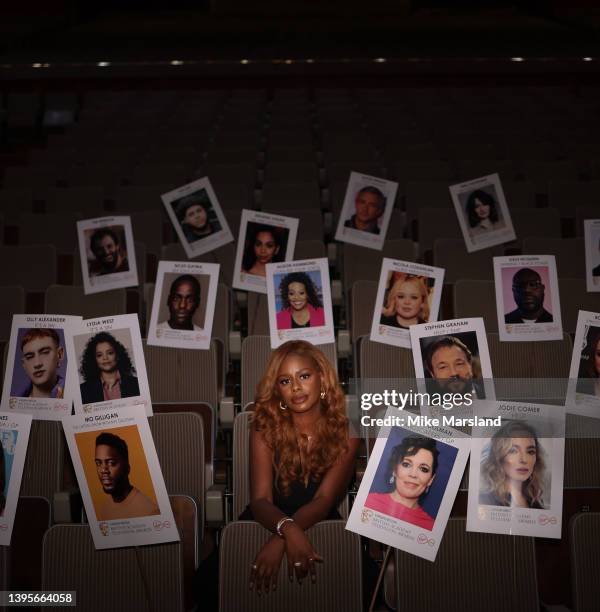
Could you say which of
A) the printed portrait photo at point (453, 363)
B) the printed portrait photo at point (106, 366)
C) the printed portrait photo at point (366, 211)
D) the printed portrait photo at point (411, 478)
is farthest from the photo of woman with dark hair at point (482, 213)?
the printed portrait photo at point (106, 366)

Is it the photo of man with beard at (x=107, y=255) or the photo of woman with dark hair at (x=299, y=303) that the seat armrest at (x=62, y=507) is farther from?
the photo of man with beard at (x=107, y=255)

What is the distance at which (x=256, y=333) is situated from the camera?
351cm

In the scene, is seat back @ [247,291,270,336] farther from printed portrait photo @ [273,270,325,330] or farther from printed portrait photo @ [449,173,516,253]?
printed portrait photo @ [449,173,516,253]

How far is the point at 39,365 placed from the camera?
265cm

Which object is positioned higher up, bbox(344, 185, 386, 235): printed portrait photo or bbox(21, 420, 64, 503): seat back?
bbox(344, 185, 386, 235): printed portrait photo

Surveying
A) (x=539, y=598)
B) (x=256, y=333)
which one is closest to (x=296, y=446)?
(x=539, y=598)

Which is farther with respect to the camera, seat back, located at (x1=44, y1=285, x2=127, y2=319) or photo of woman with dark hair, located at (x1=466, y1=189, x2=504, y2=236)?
photo of woman with dark hair, located at (x1=466, y1=189, x2=504, y2=236)

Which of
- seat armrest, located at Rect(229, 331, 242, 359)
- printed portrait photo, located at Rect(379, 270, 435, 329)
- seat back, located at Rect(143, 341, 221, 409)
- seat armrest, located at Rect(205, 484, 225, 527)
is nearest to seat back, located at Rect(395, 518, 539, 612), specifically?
seat armrest, located at Rect(205, 484, 225, 527)

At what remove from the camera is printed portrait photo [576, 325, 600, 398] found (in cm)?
262

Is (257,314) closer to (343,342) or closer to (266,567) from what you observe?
(343,342)

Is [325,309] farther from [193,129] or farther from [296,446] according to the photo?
[193,129]

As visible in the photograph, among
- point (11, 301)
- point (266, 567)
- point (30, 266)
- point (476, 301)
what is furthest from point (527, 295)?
point (30, 266)

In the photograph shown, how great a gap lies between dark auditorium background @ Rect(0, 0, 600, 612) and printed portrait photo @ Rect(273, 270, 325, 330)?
0.45 feet

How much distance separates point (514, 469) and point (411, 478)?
290 mm
